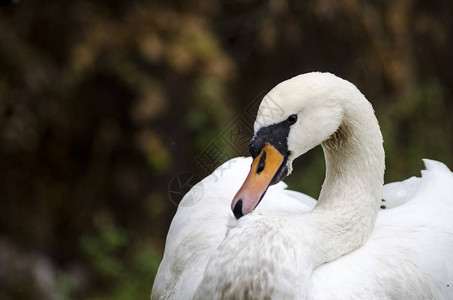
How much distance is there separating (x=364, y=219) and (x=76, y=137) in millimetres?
2617

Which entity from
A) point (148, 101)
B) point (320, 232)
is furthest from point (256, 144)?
A: point (148, 101)

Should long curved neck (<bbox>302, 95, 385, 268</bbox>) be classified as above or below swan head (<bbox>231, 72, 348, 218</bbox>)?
below

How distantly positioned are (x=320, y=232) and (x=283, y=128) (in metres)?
0.34

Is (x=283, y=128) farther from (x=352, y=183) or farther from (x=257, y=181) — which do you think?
(x=352, y=183)

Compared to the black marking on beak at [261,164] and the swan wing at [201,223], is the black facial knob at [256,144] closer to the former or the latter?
the black marking on beak at [261,164]

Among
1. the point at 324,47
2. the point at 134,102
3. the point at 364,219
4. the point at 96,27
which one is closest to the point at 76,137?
the point at 134,102

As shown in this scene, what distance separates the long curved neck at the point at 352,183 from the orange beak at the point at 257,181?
0.24 metres

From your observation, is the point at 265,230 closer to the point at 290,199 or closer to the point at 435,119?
the point at 290,199

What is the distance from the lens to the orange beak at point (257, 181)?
157 cm

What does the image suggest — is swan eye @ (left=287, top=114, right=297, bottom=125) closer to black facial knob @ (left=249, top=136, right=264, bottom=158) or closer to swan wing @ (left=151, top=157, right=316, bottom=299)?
black facial knob @ (left=249, top=136, right=264, bottom=158)

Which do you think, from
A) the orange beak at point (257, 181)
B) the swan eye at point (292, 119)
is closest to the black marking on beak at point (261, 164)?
the orange beak at point (257, 181)

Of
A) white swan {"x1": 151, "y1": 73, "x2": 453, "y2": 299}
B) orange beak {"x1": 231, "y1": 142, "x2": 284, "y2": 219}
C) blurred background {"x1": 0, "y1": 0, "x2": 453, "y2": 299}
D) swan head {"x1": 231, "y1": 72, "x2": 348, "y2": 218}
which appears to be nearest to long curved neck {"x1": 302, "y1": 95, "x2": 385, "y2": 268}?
white swan {"x1": 151, "y1": 73, "x2": 453, "y2": 299}

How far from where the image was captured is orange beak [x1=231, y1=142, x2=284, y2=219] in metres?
1.57

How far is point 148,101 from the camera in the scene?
3.79m
